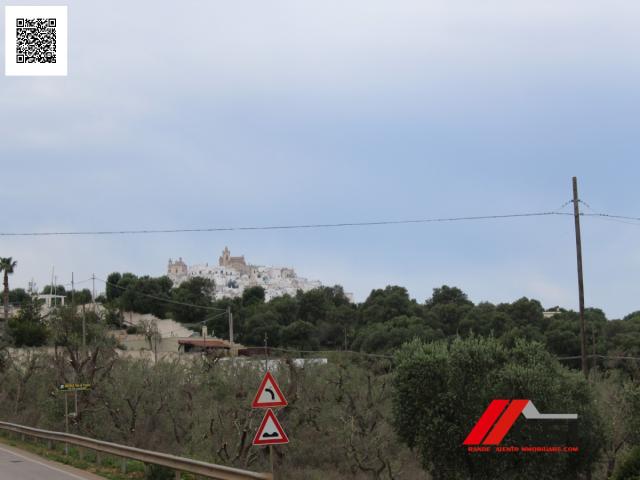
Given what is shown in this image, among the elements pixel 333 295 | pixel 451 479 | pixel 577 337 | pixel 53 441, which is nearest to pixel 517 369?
pixel 451 479

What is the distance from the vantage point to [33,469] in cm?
2198

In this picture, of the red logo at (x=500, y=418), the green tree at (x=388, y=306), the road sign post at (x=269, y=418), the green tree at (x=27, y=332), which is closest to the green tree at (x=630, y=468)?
the road sign post at (x=269, y=418)

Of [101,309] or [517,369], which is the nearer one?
[517,369]

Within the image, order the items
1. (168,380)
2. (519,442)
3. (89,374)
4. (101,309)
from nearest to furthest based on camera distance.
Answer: (519,442) < (89,374) < (168,380) < (101,309)

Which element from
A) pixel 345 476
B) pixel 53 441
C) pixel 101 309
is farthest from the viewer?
pixel 101 309

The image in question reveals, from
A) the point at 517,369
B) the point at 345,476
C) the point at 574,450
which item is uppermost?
the point at 517,369

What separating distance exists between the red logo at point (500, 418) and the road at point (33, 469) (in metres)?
11.4

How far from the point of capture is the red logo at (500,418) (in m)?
24.0

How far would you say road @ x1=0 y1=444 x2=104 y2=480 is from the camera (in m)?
20.0

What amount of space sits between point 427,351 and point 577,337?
3548cm

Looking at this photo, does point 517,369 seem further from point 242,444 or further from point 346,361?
point 346,361

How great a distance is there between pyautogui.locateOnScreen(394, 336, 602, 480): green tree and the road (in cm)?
1040

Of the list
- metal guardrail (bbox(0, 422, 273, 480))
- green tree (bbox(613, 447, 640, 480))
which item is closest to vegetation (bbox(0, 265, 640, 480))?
green tree (bbox(613, 447, 640, 480))

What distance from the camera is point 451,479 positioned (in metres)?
24.4
